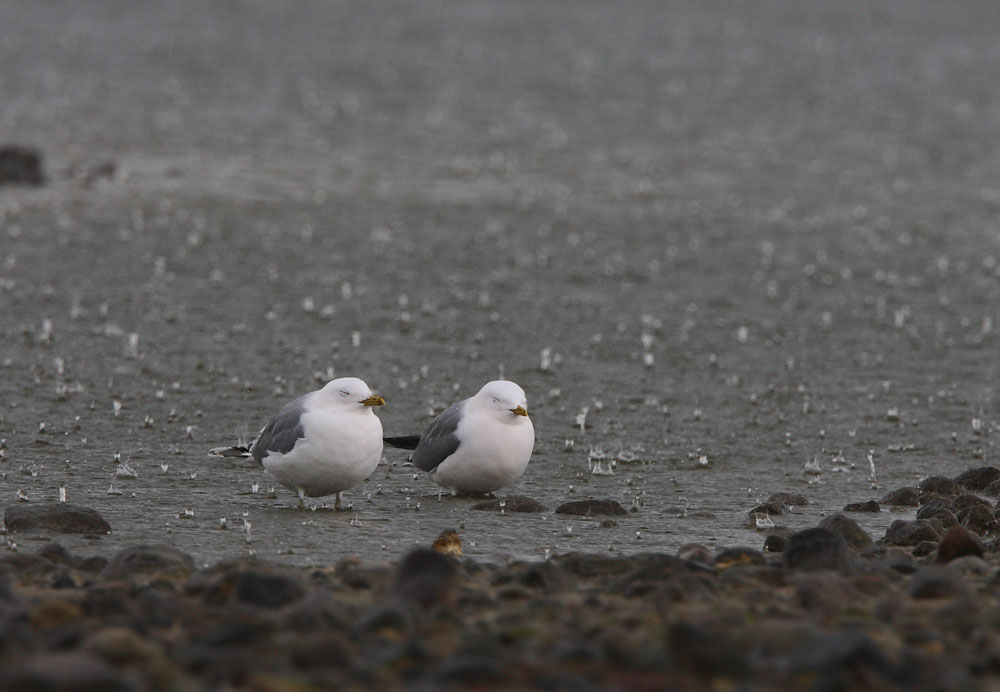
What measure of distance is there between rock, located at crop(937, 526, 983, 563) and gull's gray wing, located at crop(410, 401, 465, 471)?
14.5ft

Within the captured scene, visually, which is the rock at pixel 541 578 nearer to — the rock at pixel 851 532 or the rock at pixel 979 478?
the rock at pixel 851 532

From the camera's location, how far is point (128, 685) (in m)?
5.83

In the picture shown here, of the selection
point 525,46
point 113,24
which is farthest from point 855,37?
point 113,24

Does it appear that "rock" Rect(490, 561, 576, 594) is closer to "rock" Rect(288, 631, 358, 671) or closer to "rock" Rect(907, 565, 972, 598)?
"rock" Rect(907, 565, 972, 598)

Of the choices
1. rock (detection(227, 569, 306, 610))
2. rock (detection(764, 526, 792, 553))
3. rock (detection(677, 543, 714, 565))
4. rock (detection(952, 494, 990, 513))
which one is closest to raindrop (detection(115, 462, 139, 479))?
rock (detection(227, 569, 306, 610))

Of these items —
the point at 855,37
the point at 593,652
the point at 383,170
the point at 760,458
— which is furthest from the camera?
the point at 855,37

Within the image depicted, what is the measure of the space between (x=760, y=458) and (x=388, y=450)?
3884 millimetres

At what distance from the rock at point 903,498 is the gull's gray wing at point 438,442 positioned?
396cm

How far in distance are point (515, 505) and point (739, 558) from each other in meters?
2.91

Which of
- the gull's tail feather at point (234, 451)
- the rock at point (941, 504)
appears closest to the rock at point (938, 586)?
the rock at point (941, 504)

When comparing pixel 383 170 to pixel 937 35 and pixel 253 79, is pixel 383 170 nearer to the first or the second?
pixel 253 79

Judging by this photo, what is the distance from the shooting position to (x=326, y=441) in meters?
11.7

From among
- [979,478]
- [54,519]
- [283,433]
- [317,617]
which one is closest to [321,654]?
[317,617]

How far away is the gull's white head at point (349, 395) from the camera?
12062 millimetres
